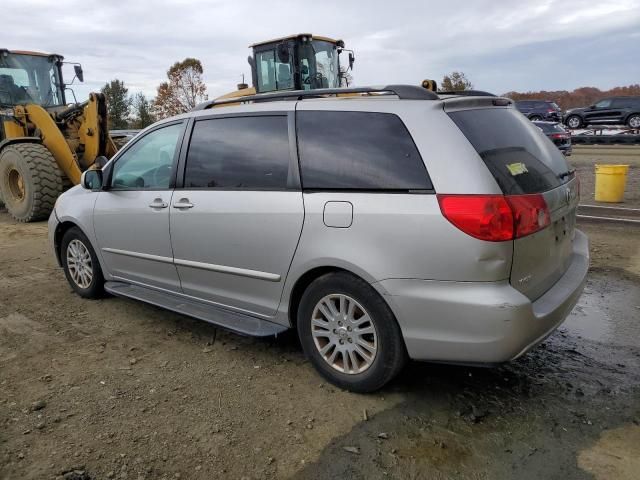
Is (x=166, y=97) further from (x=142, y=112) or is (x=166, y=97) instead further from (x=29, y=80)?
(x=29, y=80)

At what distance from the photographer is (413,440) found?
2.80 meters

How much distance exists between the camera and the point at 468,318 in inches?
108

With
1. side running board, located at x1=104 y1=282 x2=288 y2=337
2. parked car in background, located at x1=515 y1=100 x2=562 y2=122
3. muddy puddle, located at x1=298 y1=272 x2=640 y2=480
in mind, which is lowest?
muddy puddle, located at x1=298 y1=272 x2=640 y2=480

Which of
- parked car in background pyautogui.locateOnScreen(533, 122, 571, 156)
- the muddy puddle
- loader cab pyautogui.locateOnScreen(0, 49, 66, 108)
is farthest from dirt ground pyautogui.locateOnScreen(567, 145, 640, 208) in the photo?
loader cab pyautogui.locateOnScreen(0, 49, 66, 108)

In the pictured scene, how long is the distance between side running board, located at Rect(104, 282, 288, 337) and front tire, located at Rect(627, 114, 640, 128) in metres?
27.8

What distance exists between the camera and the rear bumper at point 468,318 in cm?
270

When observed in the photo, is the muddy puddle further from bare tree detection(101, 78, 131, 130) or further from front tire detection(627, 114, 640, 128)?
bare tree detection(101, 78, 131, 130)

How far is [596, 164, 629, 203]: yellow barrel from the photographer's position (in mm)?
9602

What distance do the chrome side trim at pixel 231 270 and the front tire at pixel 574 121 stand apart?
2916 cm

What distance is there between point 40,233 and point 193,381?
650 cm

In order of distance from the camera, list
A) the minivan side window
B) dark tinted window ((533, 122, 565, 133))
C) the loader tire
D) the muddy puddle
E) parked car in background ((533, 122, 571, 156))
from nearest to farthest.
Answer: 1. the muddy puddle
2. the minivan side window
3. the loader tire
4. parked car in background ((533, 122, 571, 156))
5. dark tinted window ((533, 122, 565, 133))

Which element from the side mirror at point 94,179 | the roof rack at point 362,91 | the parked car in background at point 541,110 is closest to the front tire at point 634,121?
the parked car in background at point 541,110

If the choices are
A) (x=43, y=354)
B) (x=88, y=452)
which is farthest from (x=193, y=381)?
(x=43, y=354)

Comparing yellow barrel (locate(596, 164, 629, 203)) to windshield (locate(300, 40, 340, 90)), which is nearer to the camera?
yellow barrel (locate(596, 164, 629, 203))
